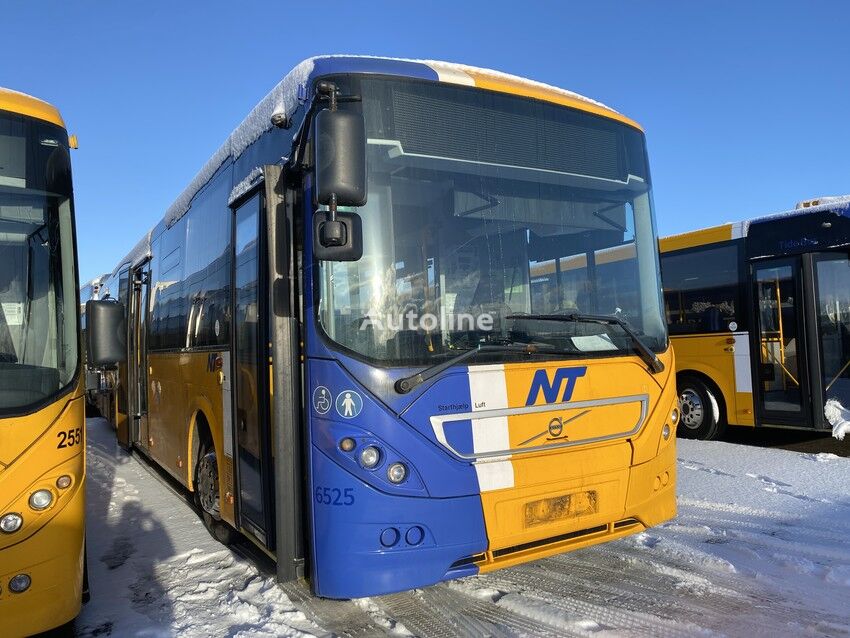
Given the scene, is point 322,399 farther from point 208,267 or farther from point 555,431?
point 208,267

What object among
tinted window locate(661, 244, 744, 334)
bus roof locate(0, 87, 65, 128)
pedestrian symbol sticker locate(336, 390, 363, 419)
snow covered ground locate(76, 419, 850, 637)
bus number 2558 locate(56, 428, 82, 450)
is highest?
bus roof locate(0, 87, 65, 128)

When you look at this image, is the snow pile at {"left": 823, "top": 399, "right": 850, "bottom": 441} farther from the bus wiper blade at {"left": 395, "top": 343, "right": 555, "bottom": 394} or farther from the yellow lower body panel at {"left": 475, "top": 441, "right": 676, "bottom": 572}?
the bus wiper blade at {"left": 395, "top": 343, "right": 555, "bottom": 394}

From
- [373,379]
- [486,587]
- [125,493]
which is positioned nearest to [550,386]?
[373,379]

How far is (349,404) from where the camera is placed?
337 cm

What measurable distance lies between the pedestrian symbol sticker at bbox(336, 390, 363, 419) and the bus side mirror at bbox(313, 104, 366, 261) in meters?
0.71

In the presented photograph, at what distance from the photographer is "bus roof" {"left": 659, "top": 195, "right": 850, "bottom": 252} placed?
27.9ft

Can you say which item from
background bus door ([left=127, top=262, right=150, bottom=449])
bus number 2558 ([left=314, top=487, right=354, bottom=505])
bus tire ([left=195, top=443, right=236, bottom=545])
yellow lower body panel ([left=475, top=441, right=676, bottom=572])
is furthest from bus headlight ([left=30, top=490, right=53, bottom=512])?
background bus door ([left=127, top=262, right=150, bottom=449])

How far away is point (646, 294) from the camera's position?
14.3ft

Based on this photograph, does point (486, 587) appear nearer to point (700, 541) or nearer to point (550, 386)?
point (550, 386)

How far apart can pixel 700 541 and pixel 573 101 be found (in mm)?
3316

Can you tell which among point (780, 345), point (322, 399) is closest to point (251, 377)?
point (322, 399)

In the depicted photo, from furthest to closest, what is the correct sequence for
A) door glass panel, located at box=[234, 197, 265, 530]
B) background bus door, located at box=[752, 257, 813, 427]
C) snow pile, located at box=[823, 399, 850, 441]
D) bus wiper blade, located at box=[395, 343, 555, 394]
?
background bus door, located at box=[752, 257, 813, 427] < snow pile, located at box=[823, 399, 850, 441] < door glass panel, located at box=[234, 197, 265, 530] < bus wiper blade, located at box=[395, 343, 555, 394]

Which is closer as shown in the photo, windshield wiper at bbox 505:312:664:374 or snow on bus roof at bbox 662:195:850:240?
windshield wiper at bbox 505:312:664:374

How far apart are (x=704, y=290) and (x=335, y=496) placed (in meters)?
8.14
